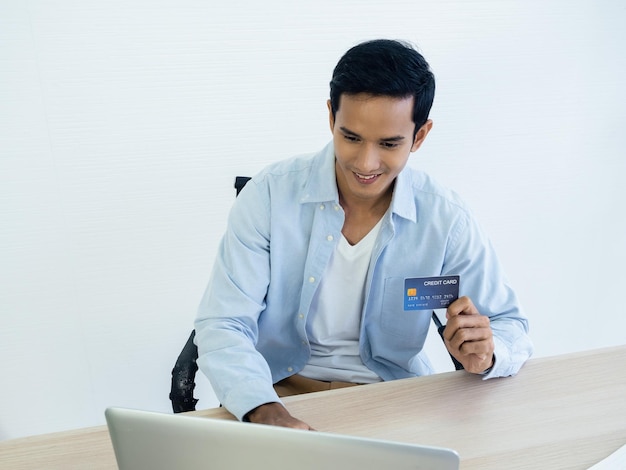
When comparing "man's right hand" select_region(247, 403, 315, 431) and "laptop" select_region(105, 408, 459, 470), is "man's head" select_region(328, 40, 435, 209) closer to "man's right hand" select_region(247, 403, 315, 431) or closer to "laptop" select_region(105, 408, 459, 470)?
"man's right hand" select_region(247, 403, 315, 431)

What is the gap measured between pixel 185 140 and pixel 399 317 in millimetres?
951

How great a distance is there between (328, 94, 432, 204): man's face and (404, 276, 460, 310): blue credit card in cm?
30

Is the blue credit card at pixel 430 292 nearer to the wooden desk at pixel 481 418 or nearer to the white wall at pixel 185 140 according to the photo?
the wooden desk at pixel 481 418

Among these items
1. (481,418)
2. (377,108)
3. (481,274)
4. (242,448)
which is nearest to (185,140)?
(377,108)

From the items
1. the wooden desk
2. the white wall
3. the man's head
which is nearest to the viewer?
the wooden desk

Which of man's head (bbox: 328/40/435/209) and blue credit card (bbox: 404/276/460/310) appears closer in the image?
blue credit card (bbox: 404/276/460/310)

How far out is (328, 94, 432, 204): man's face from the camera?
124 centimetres

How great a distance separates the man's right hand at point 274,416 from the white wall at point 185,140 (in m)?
1.08

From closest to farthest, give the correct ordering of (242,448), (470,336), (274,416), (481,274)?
1. (242,448)
2. (274,416)
3. (470,336)
4. (481,274)

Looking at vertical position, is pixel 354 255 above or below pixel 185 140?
below

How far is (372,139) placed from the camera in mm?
1272

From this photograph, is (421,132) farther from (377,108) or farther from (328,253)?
(328,253)

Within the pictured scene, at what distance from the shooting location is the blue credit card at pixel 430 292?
43.3 inches

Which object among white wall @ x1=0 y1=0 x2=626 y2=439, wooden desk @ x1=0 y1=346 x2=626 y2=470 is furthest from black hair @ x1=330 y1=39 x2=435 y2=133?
white wall @ x1=0 y1=0 x2=626 y2=439
